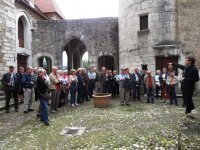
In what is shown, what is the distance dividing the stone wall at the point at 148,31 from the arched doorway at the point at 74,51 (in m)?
8.19

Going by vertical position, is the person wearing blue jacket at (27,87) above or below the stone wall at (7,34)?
below

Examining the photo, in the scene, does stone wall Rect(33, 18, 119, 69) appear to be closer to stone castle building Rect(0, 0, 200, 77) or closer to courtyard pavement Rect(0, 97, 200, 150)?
stone castle building Rect(0, 0, 200, 77)

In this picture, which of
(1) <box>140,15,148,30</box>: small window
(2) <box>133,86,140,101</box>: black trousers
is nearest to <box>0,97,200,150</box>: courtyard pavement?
(2) <box>133,86,140,101</box>: black trousers

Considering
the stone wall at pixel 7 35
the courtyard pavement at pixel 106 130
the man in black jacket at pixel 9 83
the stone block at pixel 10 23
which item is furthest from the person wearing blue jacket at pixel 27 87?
the stone block at pixel 10 23

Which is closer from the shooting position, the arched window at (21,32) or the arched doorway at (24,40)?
the arched doorway at (24,40)

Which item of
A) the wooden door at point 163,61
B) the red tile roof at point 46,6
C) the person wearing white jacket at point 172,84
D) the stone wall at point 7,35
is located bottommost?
the person wearing white jacket at point 172,84

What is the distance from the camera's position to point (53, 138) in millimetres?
6480

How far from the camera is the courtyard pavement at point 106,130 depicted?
5895mm

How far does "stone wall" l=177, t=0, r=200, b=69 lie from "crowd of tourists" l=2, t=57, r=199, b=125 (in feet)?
11.1

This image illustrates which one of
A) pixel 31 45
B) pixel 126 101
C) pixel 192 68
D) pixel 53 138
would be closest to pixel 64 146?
pixel 53 138

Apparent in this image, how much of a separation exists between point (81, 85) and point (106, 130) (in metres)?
5.35

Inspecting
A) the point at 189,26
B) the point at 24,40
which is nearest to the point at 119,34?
the point at 189,26

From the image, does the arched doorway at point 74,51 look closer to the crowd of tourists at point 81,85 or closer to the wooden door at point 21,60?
the wooden door at point 21,60

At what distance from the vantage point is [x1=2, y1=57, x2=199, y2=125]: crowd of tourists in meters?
7.91
